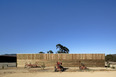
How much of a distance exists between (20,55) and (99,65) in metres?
15.7

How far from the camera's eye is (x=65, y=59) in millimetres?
19156

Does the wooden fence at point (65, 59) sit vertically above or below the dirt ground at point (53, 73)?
above

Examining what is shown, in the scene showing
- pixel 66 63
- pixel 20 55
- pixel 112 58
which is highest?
pixel 20 55

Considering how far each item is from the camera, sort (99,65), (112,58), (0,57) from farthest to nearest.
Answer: (112,58), (0,57), (99,65)

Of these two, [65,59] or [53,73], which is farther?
[65,59]

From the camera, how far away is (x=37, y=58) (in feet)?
63.8

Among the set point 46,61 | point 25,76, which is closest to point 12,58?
point 46,61

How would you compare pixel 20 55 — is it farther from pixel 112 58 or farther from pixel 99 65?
pixel 112 58

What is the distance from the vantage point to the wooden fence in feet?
62.1

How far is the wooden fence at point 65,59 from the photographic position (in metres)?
18.9

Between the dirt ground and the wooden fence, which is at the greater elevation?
the wooden fence

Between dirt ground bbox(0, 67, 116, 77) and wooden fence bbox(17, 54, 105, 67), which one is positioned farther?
wooden fence bbox(17, 54, 105, 67)

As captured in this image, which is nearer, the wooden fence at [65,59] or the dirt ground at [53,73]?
the dirt ground at [53,73]

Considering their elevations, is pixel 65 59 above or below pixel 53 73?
above
